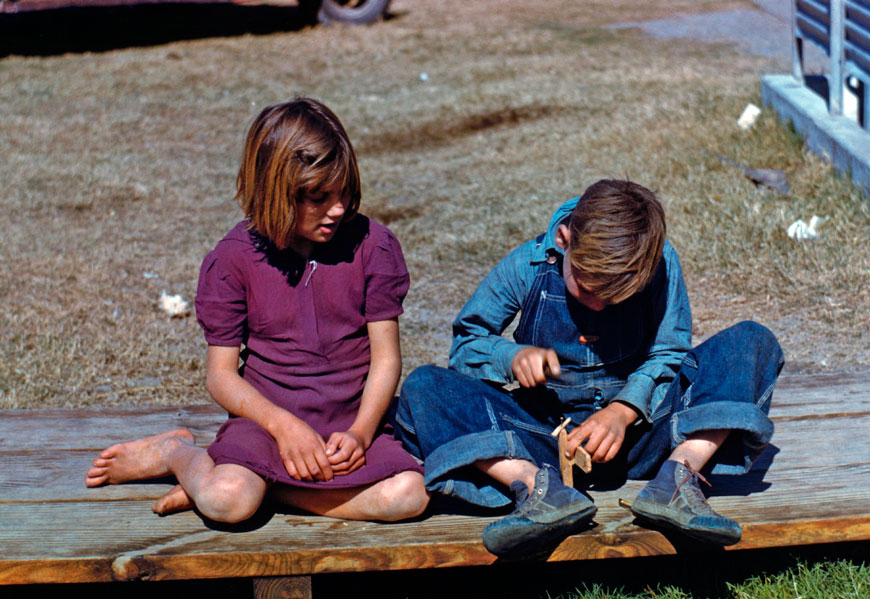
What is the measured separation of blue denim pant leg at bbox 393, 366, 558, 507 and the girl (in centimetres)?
7

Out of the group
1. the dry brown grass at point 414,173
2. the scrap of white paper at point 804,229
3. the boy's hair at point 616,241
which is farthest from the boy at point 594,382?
the scrap of white paper at point 804,229

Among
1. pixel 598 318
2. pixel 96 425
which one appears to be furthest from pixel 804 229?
pixel 96 425

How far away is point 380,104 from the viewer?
28.1 ft

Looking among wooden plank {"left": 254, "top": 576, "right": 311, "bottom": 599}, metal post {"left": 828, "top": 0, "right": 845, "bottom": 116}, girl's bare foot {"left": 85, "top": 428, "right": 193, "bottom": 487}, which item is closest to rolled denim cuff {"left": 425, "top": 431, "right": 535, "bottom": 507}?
wooden plank {"left": 254, "top": 576, "right": 311, "bottom": 599}

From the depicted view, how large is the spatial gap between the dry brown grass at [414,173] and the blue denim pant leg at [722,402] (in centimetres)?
144

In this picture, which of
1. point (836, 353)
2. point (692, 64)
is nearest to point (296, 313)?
point (836, 353)

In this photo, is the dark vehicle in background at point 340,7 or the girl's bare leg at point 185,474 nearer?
the girl's bare leg at point 185,474

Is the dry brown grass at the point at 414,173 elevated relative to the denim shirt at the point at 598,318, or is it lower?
lower

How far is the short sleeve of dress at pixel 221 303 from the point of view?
8.14 feet

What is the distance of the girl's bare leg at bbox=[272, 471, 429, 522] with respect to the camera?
7.68 ft

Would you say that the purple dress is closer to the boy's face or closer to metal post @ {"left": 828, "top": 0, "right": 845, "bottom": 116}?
the boy's face

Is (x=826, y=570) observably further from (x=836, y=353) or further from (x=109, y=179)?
(x=109, y=179)

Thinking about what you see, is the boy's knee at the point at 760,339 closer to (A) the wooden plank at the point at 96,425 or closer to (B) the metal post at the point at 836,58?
(A) the wooden plank at the point at 96,425

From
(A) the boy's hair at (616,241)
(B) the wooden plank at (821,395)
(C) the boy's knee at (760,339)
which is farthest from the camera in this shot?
(B) the wooden plank at (821,395)
